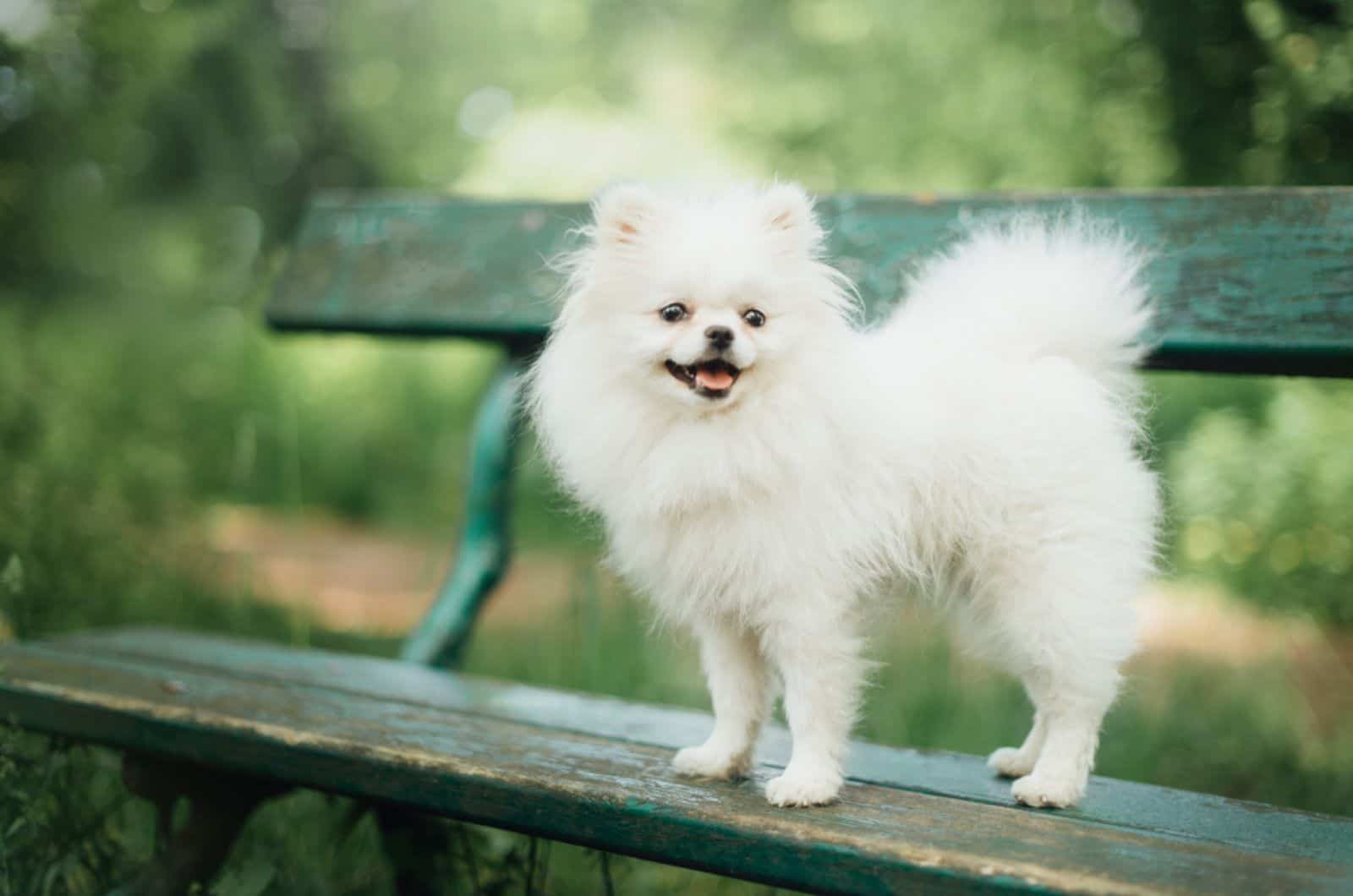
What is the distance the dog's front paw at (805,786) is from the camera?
5.24 ft

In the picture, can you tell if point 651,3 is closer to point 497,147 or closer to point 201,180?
point 497,147

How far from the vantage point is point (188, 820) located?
2227 mm

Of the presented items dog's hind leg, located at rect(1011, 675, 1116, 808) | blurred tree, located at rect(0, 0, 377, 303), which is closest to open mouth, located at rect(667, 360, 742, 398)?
dog's hind leg, located at rect(1011, 675, 1116, 808)

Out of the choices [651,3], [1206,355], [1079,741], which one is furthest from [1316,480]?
[651,3]

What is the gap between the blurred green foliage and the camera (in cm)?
309

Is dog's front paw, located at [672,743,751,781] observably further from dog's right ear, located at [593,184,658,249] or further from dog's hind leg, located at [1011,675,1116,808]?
dog's right ear, located at [593,184,658,249]

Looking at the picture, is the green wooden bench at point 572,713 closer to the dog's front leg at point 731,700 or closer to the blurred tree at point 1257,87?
the dog's front leg at point 731,700

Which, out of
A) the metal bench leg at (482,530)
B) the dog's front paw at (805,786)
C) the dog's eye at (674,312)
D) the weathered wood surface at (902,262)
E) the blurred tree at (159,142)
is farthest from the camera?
the blurred tree at (159,142)

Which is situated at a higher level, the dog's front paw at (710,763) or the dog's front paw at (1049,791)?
the dog's front paw at (1049,791)

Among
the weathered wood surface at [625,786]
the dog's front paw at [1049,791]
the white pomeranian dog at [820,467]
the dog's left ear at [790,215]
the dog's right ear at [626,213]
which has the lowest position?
the weathered wood surface at [625,786]

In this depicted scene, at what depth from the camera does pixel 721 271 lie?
1.68 metres

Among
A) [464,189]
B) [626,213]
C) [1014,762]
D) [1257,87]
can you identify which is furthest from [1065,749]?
[464,189]

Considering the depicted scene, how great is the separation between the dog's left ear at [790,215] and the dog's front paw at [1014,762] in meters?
0.88

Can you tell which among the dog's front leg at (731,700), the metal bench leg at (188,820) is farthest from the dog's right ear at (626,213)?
the metal bench leg at (188,820)
